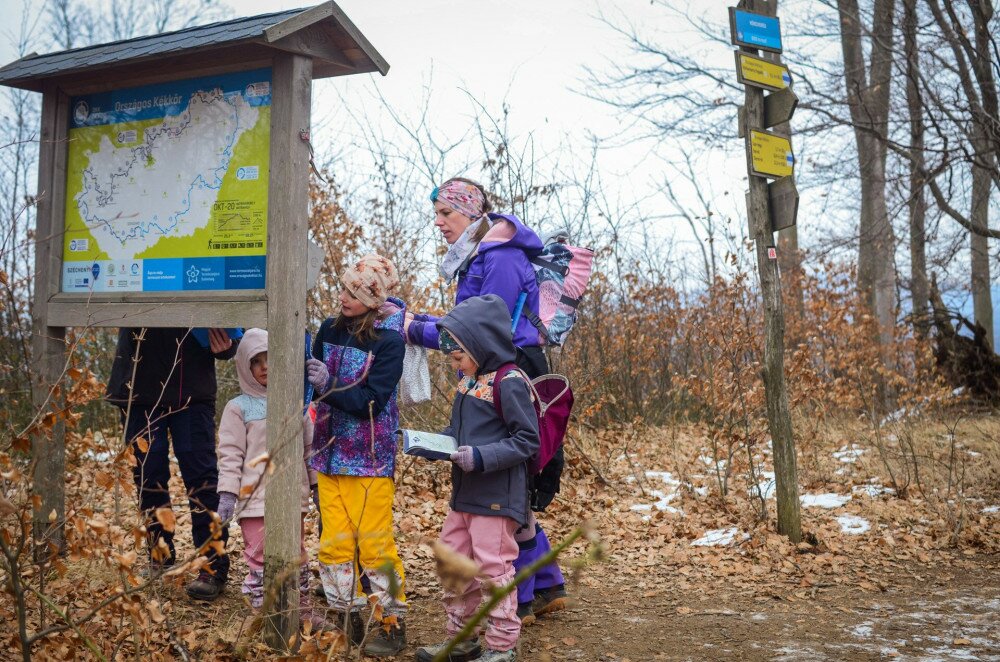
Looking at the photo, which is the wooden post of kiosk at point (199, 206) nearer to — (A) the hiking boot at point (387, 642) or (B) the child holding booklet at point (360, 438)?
(B) the child holding booklet at point (360, 438)

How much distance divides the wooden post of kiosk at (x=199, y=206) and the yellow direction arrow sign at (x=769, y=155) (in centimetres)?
284

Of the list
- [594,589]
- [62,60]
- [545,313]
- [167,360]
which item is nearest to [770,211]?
[545,313]

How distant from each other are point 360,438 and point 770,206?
132 inches

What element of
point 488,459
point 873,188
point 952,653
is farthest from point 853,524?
point 873,188

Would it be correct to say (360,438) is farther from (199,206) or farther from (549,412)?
(199,206)

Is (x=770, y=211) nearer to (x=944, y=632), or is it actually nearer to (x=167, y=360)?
(x=944, y=632)

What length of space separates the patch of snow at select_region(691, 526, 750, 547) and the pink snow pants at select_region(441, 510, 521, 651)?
2.62 metres

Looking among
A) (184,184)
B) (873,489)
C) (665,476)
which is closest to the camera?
(184,184)

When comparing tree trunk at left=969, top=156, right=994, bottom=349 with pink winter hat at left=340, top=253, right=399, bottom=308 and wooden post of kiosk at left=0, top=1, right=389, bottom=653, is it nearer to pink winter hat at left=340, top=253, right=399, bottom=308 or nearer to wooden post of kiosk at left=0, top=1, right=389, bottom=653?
pink winter hat at left=340, top=253, right=399, bottom=308

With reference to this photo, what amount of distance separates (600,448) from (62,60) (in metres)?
5.82

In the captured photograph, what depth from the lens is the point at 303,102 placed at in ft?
12.5

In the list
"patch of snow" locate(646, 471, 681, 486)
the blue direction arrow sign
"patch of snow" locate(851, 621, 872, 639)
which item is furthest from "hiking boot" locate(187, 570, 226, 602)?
the blue direction arrow sign

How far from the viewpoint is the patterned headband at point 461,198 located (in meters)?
4.52

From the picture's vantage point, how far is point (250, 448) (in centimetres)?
426
